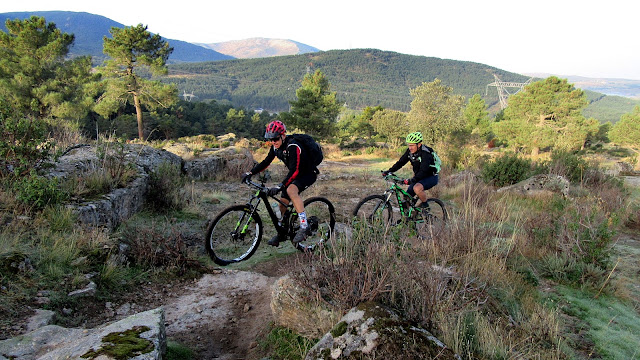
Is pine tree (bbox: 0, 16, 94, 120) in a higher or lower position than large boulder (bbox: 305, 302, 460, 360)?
higher

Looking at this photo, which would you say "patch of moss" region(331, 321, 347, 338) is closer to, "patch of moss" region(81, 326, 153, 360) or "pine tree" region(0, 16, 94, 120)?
"patch of moss" region(81, 326, 153, 360)

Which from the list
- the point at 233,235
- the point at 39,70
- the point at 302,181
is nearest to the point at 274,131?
the point at 302,181

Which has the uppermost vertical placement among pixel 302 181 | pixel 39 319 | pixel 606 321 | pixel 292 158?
pixel 292 158

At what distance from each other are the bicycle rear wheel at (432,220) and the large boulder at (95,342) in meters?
3.28

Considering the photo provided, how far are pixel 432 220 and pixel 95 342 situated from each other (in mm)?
5239

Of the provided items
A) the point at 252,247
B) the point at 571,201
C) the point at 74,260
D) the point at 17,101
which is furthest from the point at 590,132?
the point at 17,101

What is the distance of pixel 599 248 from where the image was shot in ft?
16.0

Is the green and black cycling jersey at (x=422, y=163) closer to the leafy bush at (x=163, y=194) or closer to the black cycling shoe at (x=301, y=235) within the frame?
the black cycling shoe at (x=301, y=235)

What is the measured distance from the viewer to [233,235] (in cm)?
531

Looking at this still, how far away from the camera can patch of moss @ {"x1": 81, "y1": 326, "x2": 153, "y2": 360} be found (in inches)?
91.1

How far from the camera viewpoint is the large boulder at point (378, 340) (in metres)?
2.33

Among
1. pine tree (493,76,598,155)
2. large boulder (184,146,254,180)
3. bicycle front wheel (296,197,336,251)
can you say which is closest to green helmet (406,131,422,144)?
bicycle front wheel (296,197,336,251)

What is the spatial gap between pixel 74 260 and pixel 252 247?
242 centimetres

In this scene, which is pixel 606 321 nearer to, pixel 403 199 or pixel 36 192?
pixel 403 199
